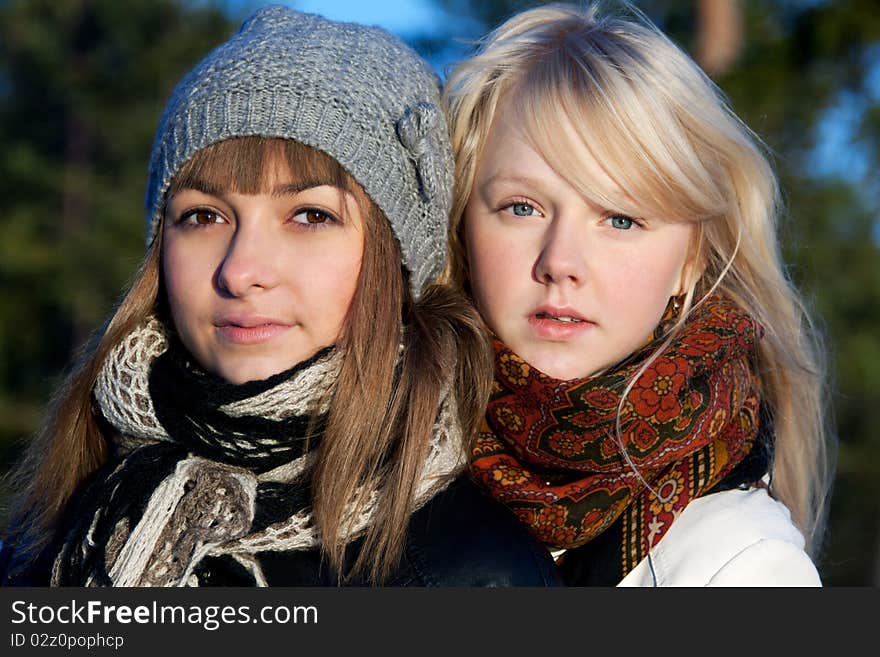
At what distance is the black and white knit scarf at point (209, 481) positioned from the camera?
2211mm

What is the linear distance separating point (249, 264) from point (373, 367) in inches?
14.4

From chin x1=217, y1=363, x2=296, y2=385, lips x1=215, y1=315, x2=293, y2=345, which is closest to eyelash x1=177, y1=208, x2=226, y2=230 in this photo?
lips x1=215, y1=315, x2=293, y2=345

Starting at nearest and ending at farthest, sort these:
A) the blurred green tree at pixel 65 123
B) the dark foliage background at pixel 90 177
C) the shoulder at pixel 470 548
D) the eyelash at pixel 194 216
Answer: the shoulder at pixel 470 548 < the eyelash at pixel 194 216 < the dark foliage background at pixel 90 177 < the blurred green tree at pixel 65 123

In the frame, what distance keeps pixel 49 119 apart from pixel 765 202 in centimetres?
1067

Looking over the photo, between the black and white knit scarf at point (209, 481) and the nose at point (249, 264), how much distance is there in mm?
210

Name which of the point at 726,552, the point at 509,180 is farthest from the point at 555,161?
the point at 726,552

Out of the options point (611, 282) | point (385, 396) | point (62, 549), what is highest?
point (611, 282)

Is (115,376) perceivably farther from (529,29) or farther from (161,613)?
(529,29)

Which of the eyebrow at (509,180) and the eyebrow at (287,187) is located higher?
the eyebrow at (509,180)

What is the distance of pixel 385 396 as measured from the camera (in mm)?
2312

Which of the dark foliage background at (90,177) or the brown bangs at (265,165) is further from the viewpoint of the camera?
the dark foliage background at (90,177)

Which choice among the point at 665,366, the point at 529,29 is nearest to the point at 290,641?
the point at 665,366

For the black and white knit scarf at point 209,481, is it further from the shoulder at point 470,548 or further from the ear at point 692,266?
the ear at point 692,266

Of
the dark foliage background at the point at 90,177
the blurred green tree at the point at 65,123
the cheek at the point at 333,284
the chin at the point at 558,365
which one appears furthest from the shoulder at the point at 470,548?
the blurred green tree at the point at 65,123
